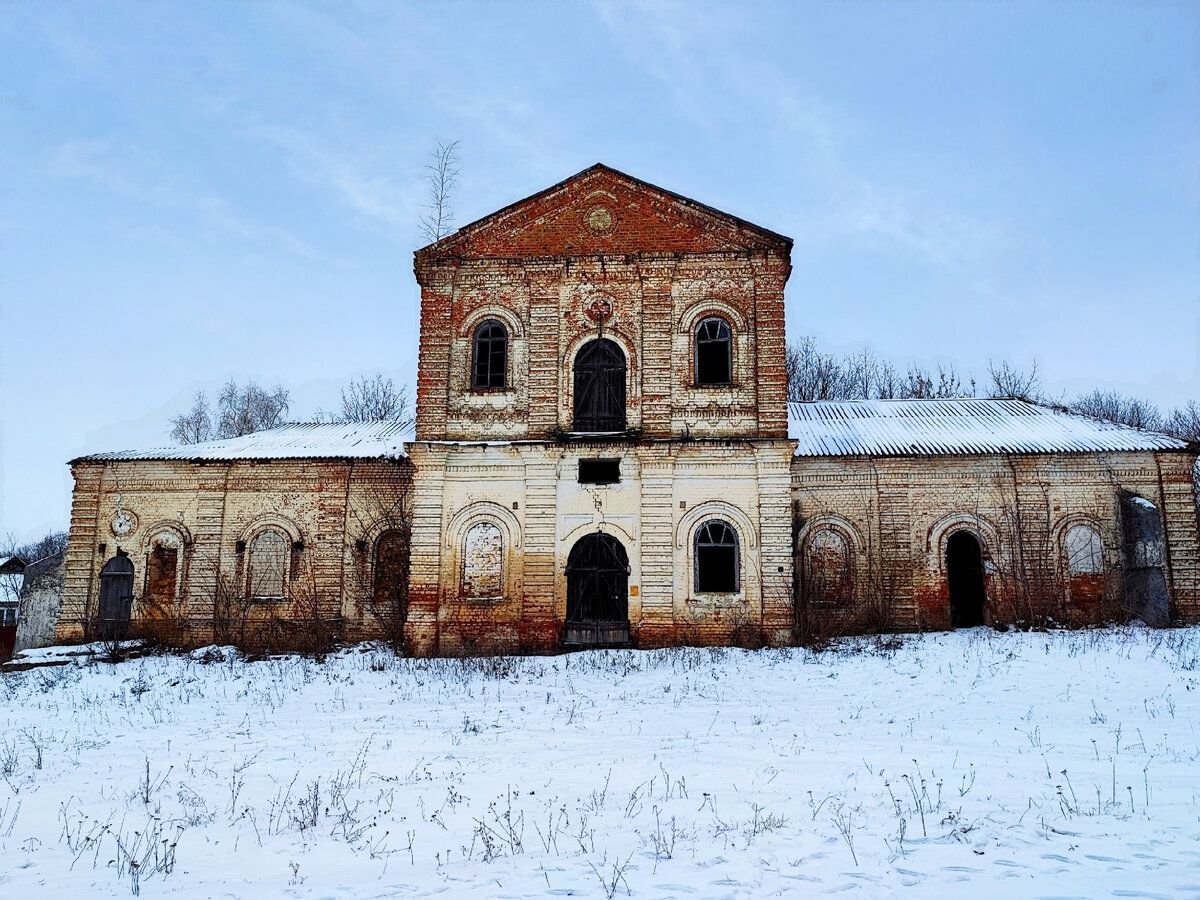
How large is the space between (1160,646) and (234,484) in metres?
19.0

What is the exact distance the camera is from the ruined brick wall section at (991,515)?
19.6 m

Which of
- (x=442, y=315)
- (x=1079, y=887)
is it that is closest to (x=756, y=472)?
(x=442, y=315)

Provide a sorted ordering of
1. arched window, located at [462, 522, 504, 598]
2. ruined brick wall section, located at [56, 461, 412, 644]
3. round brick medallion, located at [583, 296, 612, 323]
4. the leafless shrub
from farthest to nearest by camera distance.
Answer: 1. ruined brick wall section, located at [56, 461, 412, 644]
2. round brick medallion, located at [583, 296, 612, 323]
3. arched window, located at [462, 522, 504, 598]
4. the leafless shrub

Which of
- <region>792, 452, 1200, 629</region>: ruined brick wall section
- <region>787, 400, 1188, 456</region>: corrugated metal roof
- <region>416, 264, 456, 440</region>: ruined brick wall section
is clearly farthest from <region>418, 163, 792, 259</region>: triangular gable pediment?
<region>792, 452, 1200, 629</region>: ruined brick wall section

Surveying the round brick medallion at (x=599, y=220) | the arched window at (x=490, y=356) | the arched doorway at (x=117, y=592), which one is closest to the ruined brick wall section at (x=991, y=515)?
the round brick medallion at (x=599, y=220)

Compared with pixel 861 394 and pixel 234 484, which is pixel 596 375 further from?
pixel 861 394

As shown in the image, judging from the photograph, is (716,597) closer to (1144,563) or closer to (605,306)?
(605,306)

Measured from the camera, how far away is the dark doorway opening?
A: 18969 mm

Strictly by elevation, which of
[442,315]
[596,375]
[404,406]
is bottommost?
[596,375]

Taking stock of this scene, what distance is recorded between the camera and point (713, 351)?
58.9ft

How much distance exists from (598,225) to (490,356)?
340 cm

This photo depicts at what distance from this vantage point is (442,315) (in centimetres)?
1836

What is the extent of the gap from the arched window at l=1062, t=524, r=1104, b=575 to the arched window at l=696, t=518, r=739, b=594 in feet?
26.4

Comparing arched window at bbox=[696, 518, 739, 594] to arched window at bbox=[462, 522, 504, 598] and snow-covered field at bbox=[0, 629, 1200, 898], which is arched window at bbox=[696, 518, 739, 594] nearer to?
snow-covered field at bbox=[0, 629, 1200, 898]
